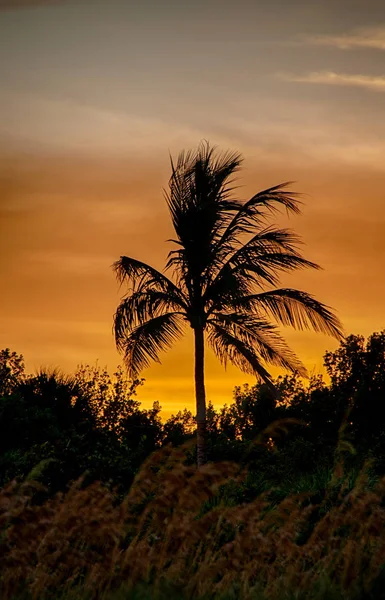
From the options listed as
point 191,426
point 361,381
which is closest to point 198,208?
point 361,381

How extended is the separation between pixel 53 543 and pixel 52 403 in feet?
70.9

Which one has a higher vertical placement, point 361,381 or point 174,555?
point 361,381

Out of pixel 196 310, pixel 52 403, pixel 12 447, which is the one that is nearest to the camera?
pixel 12 447

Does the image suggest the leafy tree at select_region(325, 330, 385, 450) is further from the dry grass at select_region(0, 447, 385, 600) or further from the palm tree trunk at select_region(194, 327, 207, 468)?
the dry grass at select_region(0, 447, 385, 600)

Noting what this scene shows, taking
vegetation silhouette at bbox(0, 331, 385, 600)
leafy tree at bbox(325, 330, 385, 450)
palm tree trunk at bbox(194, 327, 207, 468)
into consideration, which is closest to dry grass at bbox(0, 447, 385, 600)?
vegetation silhouette at bbox(0, 331, 385, 600)

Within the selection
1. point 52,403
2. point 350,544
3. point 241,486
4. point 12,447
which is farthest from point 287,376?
point 350,544

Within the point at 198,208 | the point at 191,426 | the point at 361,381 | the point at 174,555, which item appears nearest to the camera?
the point at 174,555

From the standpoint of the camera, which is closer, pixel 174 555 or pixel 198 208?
pixel 174 555

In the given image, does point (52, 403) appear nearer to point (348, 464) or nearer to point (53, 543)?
point (348, 464)

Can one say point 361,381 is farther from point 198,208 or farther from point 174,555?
point 174,555

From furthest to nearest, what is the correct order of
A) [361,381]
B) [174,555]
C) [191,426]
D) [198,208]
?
[191,426]
[361,381]
[198,208]
[174,555]

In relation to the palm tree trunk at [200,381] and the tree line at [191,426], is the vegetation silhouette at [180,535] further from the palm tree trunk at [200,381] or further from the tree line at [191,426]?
the palm tree trunk at [200,381]

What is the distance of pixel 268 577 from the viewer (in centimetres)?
807

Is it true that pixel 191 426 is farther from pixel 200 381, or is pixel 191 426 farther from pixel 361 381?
pixel 200 381
